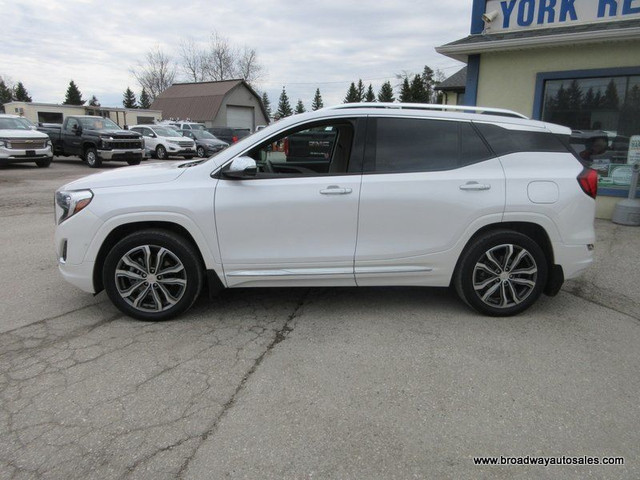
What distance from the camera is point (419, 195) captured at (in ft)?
12.9

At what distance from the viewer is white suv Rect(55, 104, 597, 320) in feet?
12.7

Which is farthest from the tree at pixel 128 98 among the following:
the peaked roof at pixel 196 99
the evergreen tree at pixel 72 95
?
the peaked roof at pixel 196 99

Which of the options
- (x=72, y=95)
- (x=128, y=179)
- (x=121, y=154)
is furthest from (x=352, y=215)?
(x=72, y=95)

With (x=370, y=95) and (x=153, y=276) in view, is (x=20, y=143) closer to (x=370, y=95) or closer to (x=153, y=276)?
(x=153, y=276)

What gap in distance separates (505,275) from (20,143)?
57.2ft

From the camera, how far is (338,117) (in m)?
4.05

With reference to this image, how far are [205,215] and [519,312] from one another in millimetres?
2876

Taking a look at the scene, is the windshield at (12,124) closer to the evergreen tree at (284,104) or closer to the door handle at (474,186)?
the door handle at (474,186)

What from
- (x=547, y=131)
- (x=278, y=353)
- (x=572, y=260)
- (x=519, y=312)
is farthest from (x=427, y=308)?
(x=547, y=131)

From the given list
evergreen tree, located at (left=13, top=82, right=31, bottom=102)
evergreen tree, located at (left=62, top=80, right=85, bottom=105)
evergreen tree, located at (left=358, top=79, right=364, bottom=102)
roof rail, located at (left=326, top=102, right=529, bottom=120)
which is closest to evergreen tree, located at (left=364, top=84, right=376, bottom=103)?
evergreen tree, located at (left=358, top=79, right=364, bottom=102)

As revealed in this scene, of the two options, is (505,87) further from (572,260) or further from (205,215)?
(205,215)

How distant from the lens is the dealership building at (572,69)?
808cm

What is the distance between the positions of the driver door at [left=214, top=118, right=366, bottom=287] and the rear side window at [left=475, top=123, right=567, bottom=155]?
112 centimetres

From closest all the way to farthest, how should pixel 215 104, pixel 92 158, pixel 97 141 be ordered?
pixel 97 141 → pixel 92 158 → pixel 215 104
